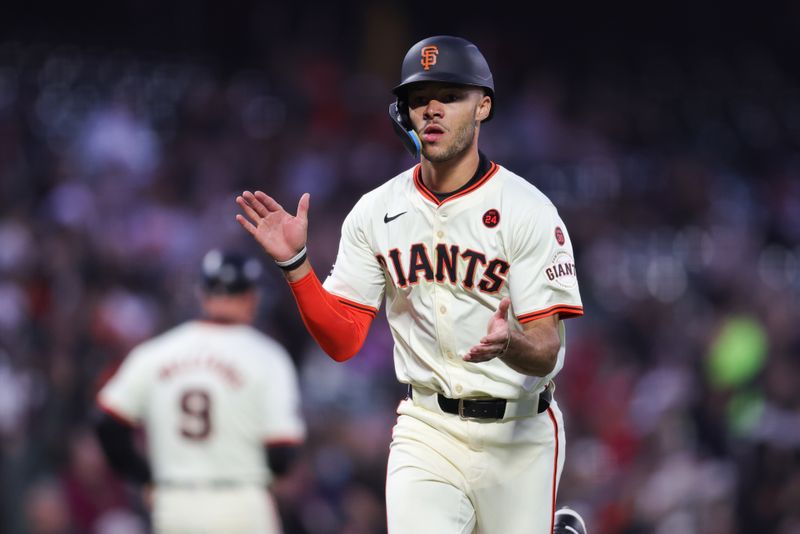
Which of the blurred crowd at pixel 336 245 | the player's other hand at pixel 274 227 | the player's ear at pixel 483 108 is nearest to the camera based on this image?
the player's other hand at pixel 274 227

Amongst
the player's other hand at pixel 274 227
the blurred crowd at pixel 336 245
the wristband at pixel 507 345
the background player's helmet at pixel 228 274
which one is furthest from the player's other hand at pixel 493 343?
the blurred crowd at pixel 336 245

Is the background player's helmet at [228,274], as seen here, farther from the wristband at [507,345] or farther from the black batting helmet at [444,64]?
the wristband at [507,345]

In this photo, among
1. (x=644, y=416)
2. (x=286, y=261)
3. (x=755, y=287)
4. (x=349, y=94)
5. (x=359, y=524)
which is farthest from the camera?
(x=349, y=94)

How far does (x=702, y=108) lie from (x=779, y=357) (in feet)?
15.2

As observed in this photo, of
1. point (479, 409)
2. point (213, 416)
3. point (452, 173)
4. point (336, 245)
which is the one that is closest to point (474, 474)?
point (479, 409)

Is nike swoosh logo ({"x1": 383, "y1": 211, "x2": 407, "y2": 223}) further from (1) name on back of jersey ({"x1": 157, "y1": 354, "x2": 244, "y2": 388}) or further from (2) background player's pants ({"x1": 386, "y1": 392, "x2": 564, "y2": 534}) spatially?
(1) name on back of jersey ({"x1": 157, "y1": 354, "x2": 244, "y2": 388})

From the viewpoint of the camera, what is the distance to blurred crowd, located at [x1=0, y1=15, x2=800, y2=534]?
930 cm

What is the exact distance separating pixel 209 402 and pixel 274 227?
2142 millimetres

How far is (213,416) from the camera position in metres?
6.31

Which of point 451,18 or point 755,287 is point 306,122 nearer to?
point 451,18

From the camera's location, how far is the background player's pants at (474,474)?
444cm

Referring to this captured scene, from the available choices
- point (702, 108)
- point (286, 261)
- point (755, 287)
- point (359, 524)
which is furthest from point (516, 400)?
point (702, 108)

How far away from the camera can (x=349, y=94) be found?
13.7m

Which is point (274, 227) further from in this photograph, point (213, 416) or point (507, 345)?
point (213, 416)
